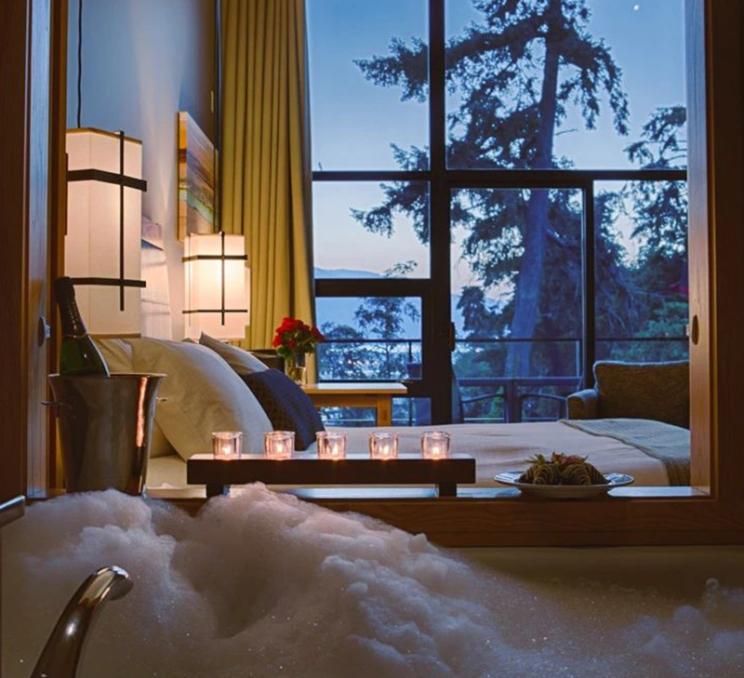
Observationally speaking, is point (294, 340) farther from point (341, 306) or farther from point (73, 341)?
point (73, 341)

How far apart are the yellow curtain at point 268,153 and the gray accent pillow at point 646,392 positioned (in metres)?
1.75

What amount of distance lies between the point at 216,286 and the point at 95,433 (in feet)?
8.81

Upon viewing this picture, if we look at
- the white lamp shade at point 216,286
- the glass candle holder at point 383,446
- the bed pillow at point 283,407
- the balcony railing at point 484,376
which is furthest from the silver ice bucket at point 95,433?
the balcony railing at point 484,376

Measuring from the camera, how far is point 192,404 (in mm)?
1994

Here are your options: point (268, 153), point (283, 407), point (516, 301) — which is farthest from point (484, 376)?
point (283, 407)

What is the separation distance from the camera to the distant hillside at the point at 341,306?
557 centimetres

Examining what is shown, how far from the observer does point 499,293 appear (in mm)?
5617

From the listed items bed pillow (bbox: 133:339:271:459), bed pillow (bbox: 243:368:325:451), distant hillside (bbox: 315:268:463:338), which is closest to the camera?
bed pillow (bbox: 133:339:271:459)

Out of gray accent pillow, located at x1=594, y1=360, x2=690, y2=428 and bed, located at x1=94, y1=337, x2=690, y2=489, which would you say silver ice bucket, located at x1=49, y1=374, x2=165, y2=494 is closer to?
bed, located at x1=94, y1=337, x2=690, y2=489

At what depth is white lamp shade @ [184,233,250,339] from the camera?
3828mm

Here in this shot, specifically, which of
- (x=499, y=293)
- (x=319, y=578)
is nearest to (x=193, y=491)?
(x=319, y=578)

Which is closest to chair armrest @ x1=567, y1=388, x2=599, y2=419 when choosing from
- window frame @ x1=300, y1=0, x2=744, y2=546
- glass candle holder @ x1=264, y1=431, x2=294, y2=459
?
window frame @ x1=300, y1=0, x2=744, y2=546

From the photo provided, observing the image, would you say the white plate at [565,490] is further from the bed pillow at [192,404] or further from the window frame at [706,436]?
the bed pillow at [192,404]

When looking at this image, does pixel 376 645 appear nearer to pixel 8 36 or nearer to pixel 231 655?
pixel 231 655
